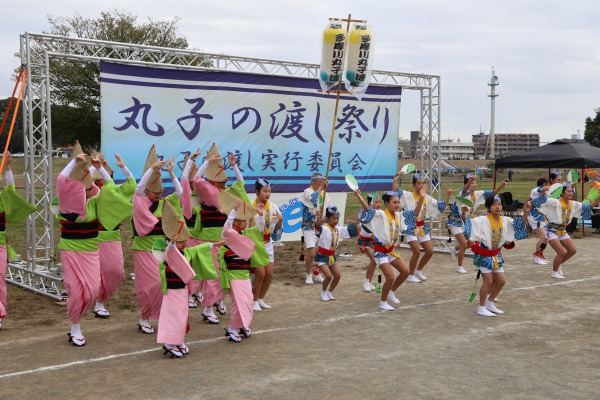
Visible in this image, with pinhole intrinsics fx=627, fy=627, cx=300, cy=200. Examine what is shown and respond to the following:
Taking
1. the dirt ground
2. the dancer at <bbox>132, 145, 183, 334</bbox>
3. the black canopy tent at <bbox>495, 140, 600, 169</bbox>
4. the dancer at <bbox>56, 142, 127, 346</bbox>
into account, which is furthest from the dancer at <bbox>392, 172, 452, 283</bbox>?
the black canopy tent at <bbox>495, 140, 600, 169</bbox>

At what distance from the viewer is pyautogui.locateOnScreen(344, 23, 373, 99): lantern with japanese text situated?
9.58 meters

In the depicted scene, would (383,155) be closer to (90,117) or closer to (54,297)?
(54,297)

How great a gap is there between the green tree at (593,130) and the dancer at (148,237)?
49.8m

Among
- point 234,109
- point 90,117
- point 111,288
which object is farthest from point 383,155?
point 90,117

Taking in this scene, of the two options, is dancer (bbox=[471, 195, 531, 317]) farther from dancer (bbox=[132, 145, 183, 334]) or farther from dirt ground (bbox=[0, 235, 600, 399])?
dancer (bbox=[132, 145, 183, 334])

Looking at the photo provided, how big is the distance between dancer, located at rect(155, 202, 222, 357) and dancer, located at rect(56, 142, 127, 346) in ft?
3.59

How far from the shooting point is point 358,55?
9672 millimetres

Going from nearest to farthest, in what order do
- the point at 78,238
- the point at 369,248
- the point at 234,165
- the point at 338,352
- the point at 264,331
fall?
the point at 338,352, the point at 78,238, the point at 264,331, the point at 234,165, the point at 369,248

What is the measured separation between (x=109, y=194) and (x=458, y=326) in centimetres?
434

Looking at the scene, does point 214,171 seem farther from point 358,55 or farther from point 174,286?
point 358,55

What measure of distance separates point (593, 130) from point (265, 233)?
49.4m

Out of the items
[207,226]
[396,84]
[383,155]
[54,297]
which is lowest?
[54,297]

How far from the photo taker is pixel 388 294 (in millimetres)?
8609

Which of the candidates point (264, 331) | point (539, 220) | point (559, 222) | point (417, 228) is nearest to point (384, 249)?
point (264, 331)
